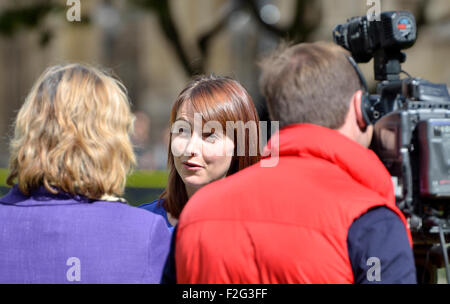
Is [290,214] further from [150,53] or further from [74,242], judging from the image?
[150,53]

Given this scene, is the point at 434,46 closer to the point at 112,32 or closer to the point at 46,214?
the point at 112,32

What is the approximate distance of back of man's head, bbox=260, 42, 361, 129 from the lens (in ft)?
6.32

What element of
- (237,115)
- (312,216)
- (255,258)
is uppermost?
(237,115)

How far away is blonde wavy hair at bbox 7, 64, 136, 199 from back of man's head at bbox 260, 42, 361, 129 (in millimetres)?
514

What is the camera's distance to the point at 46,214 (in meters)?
1.97

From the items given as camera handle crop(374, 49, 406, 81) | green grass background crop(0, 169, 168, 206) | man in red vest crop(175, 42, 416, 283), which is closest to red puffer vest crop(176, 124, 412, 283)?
man in red vest crop(175, 42, 416, 283)

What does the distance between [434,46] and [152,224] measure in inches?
549

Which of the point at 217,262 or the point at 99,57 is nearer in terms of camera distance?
the point at 217,262

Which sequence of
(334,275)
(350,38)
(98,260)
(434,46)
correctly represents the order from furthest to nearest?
(434,46) → (350,38) → (98,260) → (334,275)

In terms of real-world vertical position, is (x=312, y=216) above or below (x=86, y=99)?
below

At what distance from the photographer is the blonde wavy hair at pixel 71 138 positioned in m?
1.99

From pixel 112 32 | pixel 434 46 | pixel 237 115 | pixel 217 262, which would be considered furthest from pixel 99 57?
pixel 217 262

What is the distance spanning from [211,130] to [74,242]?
3.28 ft

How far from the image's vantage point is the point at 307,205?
70.0 inches
